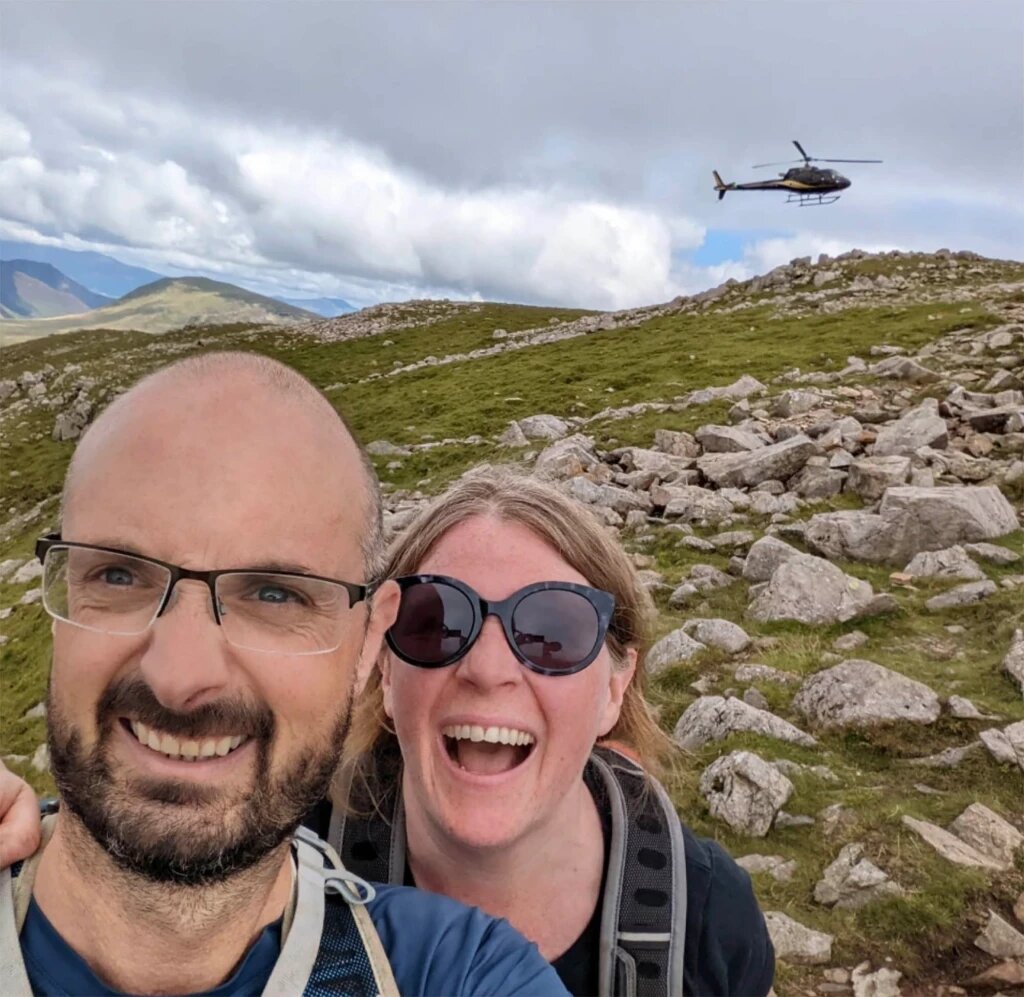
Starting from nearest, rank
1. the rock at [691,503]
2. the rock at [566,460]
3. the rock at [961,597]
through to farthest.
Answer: the rock at [961,597], the rock at [691,503], the rock at [566,460]

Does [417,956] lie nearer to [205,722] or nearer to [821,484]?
[205,722]

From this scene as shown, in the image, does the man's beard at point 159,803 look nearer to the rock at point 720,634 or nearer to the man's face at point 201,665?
the man's face at point 201,665

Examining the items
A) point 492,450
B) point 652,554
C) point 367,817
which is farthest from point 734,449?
point 367,817

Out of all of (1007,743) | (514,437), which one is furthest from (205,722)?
(514,437)

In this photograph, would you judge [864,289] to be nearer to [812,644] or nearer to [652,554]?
[652,554]

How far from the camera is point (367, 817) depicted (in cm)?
352

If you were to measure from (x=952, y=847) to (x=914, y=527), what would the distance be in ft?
24.1

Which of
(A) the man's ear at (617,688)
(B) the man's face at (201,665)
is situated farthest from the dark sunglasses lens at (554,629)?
(B) the man's face at (201,665)

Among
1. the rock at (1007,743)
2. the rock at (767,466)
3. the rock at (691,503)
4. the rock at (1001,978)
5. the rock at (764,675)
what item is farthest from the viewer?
the rock at (767,466)

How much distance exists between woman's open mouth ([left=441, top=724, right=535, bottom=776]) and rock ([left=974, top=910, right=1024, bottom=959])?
13.4 feet

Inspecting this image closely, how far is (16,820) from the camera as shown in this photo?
8.26ft

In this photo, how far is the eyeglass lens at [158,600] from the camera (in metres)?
2.40

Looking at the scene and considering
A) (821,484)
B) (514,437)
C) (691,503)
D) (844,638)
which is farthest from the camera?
(514,437)

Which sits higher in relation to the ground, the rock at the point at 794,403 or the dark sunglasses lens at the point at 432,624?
the dark sunglasses lens at the point at 432,624
